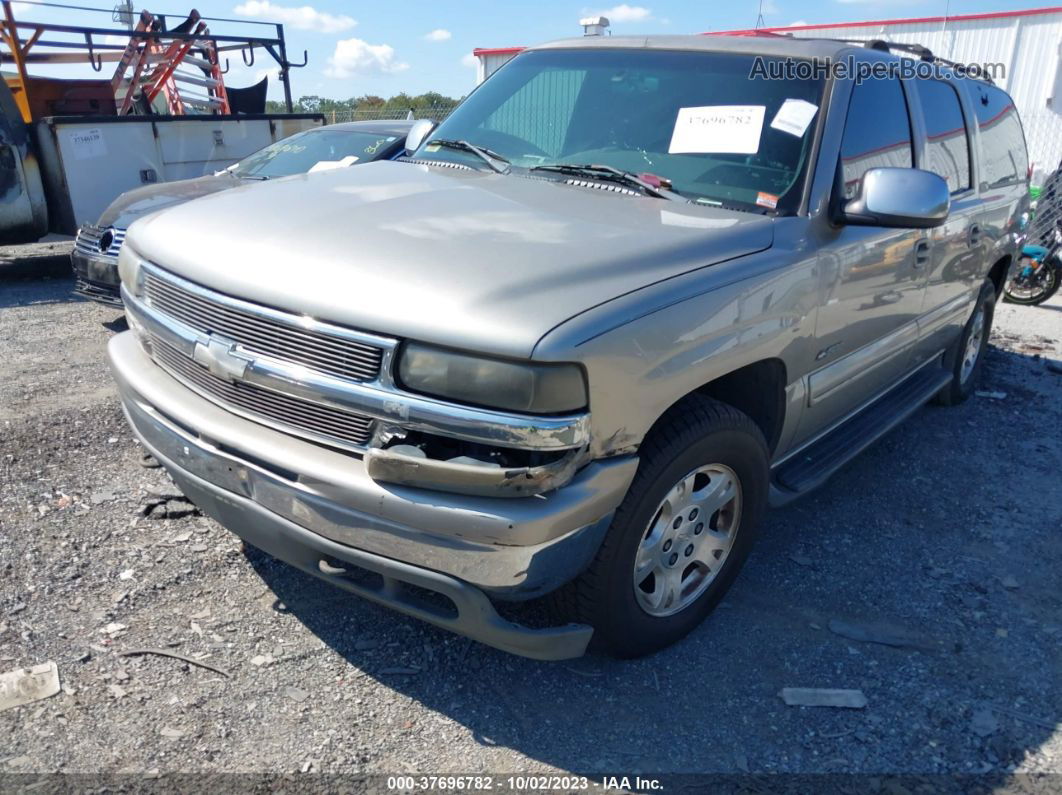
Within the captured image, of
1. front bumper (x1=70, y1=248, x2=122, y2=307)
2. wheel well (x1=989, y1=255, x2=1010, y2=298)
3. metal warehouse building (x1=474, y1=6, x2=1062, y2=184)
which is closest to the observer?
wheel well (x1=989, y1=255, x2=1010, y2=298)

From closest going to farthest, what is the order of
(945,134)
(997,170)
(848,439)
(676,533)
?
1. (676,533)
2. (848,439)
3. (945,134)
4. (997,170)

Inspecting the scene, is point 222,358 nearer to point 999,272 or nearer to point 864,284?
point 864,284

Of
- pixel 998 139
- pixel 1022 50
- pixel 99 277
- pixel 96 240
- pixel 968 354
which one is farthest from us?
pixel 1022 50

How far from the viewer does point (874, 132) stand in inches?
134

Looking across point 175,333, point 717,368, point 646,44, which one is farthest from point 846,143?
point 175,333

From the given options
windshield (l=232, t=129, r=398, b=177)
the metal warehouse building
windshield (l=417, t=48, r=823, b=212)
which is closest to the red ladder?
Result: windshield (l=232, t=129, r=398, b=177)

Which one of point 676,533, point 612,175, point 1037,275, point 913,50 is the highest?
point 913,50

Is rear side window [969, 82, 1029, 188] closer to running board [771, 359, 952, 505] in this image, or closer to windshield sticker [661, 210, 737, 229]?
running board [771, 359, 952, 505]

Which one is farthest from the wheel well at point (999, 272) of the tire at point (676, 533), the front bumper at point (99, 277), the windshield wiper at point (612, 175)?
the front bumper at point (99, 277)

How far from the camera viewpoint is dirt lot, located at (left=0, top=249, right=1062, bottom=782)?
8.02 feet

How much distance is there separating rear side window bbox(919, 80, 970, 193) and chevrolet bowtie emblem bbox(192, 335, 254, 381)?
320 centimetres

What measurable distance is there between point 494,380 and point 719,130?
163 cm

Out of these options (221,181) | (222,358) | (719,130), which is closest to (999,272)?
(719,130)

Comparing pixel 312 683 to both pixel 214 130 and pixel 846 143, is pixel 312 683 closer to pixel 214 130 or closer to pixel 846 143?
pixel 846 143
